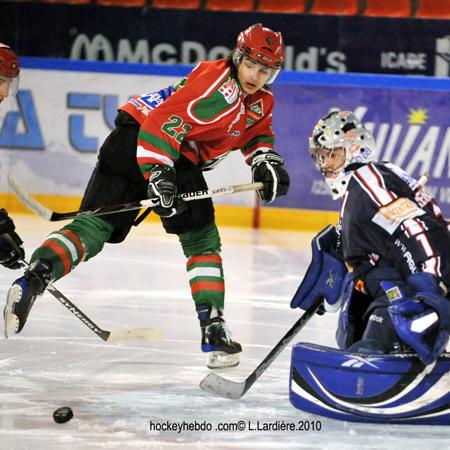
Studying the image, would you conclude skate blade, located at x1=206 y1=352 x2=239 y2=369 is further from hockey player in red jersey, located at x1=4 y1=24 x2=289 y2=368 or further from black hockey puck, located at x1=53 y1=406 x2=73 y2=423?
black hockey puck, located at x1=53 y1=406 x2=73 y2=423

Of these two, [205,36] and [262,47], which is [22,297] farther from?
[205,36]

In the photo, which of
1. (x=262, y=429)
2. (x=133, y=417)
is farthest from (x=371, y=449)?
(x=133, y=417)

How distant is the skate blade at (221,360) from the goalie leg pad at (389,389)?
2.01 feet

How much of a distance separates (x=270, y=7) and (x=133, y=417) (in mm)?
5387

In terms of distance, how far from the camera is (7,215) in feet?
11.4

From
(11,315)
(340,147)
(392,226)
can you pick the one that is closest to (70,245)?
(11,315)

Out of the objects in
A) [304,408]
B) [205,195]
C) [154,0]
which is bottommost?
[154,0]

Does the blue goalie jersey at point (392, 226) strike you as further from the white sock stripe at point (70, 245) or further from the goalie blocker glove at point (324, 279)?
the white sock stripe at point (70, 245)

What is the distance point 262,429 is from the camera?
287 cm

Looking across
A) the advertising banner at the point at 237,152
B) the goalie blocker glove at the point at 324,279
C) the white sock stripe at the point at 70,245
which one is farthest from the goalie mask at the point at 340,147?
the advertising banner at the point at 237,152

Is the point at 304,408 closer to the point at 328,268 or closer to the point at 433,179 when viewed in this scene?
the point at 328,268

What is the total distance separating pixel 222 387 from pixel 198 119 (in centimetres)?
82

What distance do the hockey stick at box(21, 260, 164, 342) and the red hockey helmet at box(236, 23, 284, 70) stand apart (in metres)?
0.91

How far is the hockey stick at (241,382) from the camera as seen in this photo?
316 centimetres
